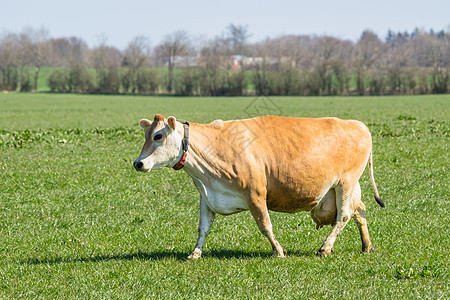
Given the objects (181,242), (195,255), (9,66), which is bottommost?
(181,242)

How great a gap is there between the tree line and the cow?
283 feet

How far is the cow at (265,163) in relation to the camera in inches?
264

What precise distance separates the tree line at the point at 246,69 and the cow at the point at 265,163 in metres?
86.4

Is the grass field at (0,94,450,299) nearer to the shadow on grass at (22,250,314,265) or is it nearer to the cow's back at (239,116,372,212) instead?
the shadow on grass at (22,250,314,265)

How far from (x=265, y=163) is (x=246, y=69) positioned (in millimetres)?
97713

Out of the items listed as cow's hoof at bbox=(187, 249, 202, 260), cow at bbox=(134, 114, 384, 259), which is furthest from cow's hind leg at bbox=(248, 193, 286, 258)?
cow's hoof at bbox=(187, 249, 202, 260)

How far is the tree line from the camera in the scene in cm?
9600

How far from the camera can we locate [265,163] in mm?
6898

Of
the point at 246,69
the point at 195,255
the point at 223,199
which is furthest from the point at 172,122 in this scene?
the point at 246,69

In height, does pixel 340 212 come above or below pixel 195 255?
above

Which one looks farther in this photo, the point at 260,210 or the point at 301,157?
the point at 301,157

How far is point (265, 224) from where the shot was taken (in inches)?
268

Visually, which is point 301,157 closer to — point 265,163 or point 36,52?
point 265,163

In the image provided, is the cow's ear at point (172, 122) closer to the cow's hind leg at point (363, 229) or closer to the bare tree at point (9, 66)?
the cow's hind leg at point (363, 229)
